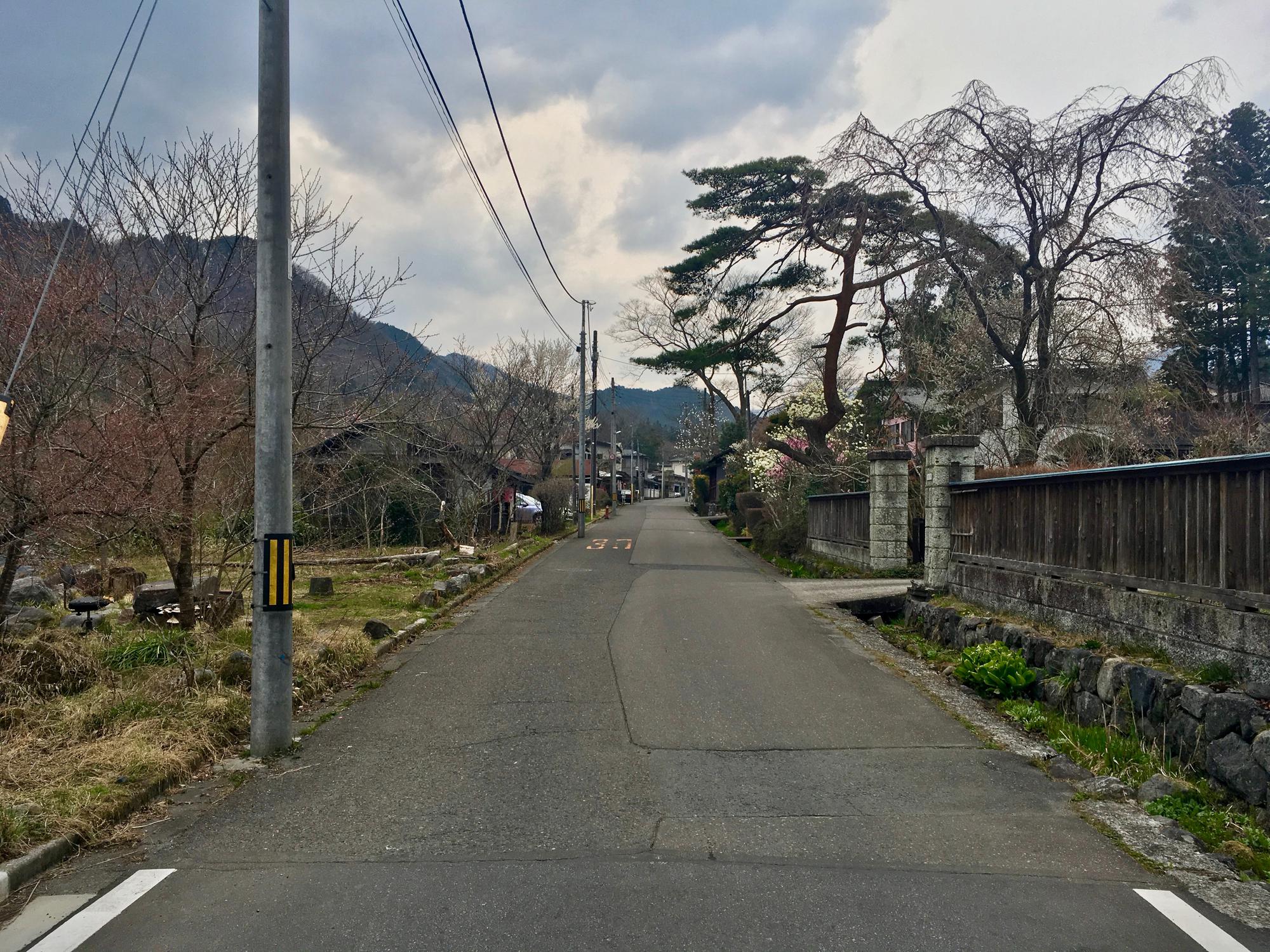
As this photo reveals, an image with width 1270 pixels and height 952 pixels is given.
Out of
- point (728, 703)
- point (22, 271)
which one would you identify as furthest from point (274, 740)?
point (22, 271)

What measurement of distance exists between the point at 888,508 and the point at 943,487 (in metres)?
5.02

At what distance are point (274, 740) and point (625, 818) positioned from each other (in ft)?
8.86

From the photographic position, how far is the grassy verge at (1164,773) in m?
4.38

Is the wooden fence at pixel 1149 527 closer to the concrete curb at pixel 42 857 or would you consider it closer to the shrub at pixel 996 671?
the shrub at pixel 996 671

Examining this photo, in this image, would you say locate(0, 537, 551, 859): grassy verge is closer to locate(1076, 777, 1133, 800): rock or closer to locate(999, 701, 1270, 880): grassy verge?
locate(1076, 777, 1133, 800): rock

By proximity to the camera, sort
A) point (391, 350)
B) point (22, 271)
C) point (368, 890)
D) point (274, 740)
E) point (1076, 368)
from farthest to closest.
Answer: point (1076, 368) → point (391, 350) → point (22, 271) → point (274, 740) → point (368, 890)

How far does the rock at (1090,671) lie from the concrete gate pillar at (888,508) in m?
9.45

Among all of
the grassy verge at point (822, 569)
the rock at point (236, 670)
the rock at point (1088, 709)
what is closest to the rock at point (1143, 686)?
the rock at point (1088, 709)

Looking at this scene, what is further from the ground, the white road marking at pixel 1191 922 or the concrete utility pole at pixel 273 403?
the concrete utility pole at pixel 273 403

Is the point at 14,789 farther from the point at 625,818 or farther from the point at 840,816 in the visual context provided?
the point at 840,816

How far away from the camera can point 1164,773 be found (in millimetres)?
5391

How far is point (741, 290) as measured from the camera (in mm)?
23422

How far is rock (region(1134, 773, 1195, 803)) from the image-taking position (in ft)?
16.5

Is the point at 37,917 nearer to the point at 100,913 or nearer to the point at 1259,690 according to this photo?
the point at 100,913
